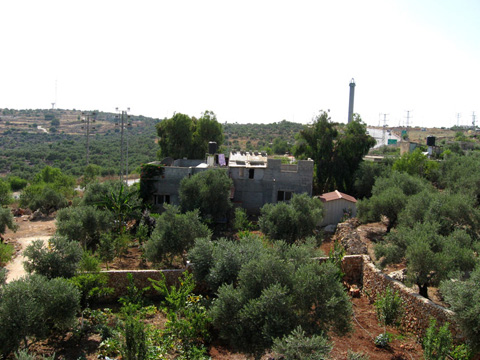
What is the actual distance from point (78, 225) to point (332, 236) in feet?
47.6

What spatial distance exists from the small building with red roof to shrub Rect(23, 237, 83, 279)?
16.6m

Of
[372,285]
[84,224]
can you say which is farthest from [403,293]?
[84,224]

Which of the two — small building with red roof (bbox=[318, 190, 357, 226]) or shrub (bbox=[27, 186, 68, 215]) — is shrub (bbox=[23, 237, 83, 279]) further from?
shrub (bbox=[27, 186, 68, 215])

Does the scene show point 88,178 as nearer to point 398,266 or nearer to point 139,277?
point 139,277

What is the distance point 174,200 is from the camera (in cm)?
2700

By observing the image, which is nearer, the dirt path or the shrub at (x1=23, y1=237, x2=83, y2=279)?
the shrub at (x1=23, y1=237, x2=83, y2=279)

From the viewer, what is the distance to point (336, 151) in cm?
3441

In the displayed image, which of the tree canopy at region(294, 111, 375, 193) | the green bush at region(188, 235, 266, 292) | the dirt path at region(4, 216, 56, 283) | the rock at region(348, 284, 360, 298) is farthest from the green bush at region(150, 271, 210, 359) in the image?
the tree canopy at region(294, 111, 375, 193)

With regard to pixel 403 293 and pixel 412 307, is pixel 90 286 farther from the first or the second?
pixel 412 307

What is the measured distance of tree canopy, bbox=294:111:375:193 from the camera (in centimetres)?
3391

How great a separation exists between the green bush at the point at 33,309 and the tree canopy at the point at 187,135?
27146mm

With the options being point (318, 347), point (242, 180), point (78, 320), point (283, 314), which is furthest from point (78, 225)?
point (318, 347)

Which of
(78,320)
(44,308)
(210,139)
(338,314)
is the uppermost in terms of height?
(210,139)

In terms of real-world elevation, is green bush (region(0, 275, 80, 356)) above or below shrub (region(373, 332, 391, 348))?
above
